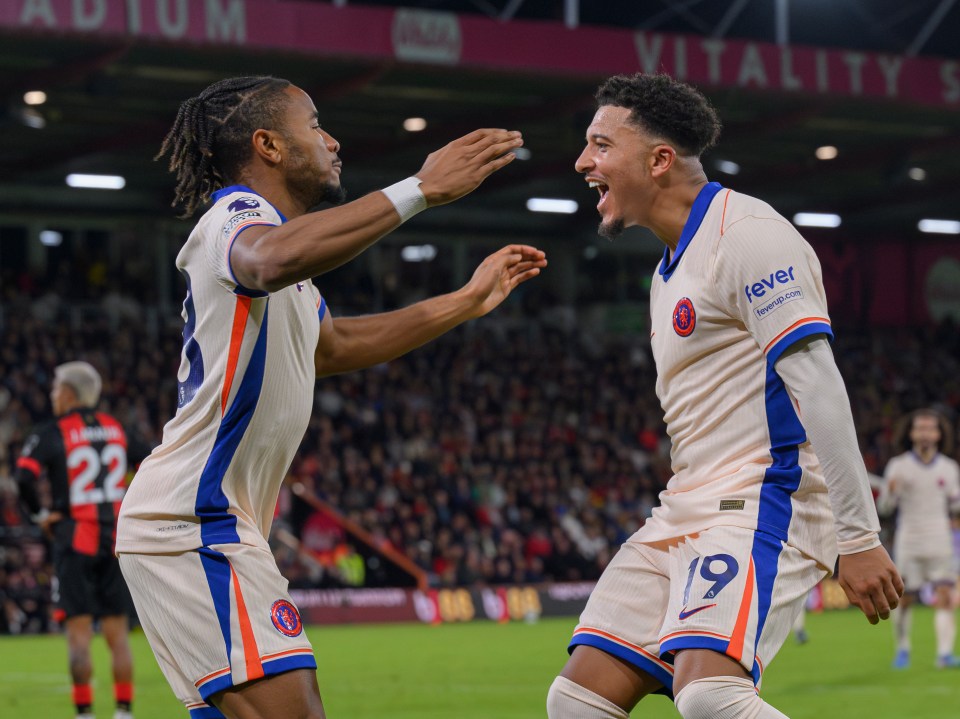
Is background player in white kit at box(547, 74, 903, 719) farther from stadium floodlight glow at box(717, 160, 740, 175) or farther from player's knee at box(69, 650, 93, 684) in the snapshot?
stadium floodlight glow at box(717, 160, 740, 175)

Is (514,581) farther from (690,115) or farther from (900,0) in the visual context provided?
(690,115)

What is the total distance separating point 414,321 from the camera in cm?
543

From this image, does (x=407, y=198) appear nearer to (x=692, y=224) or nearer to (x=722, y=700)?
(x=692, y=224)

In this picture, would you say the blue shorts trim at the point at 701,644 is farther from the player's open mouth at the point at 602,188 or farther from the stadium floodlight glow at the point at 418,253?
the stadium floodlight glow at the point at 418,253

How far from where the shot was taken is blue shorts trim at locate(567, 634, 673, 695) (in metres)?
4.98

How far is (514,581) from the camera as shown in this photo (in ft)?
82.7

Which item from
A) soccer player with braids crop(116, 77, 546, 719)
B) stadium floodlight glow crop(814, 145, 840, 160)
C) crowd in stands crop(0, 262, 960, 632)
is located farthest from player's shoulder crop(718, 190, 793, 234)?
stadium floodlight glow crop(814, 145, 840, 160)

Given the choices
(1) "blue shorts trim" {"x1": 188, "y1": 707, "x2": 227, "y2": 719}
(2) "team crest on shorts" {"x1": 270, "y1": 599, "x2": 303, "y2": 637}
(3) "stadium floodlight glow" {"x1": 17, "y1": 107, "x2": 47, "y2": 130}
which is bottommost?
(1) "blue shorts trim" {"x1": 188, "y1": 707, "x2": 227, "y2": 719}

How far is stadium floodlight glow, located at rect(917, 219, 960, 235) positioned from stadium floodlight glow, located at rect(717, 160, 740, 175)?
815cm

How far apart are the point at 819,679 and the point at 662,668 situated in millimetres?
9166

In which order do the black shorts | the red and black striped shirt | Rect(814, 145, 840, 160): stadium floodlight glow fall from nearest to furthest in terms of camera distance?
1. the black shorts
2. the red and black striped shirt
3. Rect(814, 145, 840, 160): stadium floodlight glow

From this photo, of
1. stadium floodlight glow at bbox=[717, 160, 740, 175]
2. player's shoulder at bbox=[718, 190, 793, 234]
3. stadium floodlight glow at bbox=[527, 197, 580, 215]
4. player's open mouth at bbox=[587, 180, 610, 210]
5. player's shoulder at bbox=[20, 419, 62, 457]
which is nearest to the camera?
player's shoulder at bbox=[718, 190, 793, 234]

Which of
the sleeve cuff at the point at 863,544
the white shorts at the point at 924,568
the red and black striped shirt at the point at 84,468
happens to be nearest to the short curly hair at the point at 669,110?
the sleeve cuff at the point at 863,544

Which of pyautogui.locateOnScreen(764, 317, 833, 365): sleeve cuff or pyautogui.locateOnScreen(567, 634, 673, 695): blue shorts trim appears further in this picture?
pyautogui.locateOnScreen(567, 634, 673, 695): blue shorts trim
